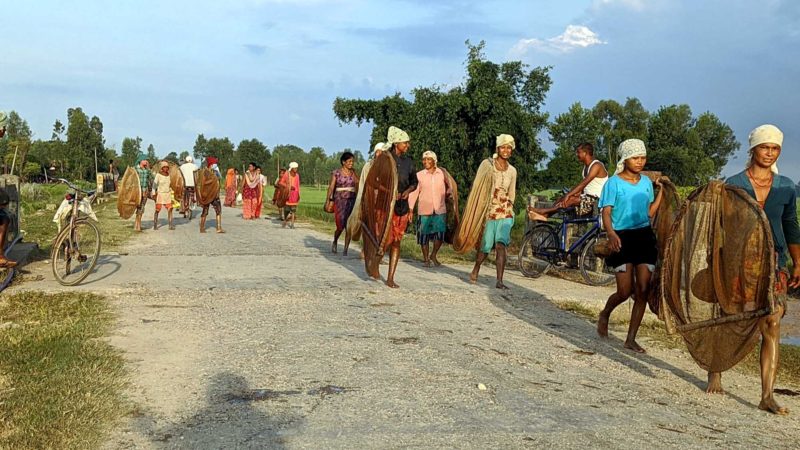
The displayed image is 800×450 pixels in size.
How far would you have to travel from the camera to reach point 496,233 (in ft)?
32.9

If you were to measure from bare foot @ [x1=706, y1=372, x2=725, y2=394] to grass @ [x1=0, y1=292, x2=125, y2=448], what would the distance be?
4.22 meters

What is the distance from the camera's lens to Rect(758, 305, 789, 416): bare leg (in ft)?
16.7

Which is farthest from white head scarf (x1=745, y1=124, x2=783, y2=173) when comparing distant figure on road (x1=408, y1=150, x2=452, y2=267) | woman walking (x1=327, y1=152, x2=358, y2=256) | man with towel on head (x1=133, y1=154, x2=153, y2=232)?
man with towel on head (x1=133, y1=154, x2=153, y2=232)

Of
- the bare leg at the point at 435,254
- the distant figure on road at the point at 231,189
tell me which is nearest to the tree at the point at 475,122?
the distant figure on road at the point at 231,189

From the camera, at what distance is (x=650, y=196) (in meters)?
6.62

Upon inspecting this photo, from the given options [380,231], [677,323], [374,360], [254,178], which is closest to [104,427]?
[374,360]

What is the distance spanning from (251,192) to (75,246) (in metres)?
13.9

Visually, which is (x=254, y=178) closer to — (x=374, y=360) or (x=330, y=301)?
(x=330, y=301)

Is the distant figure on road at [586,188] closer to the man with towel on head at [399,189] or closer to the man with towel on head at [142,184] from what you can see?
the man with towel on head at [399,189]

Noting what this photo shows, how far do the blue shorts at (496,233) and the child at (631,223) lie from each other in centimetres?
337

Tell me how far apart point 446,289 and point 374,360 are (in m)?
3.85

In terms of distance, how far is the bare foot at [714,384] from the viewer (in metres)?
5.44

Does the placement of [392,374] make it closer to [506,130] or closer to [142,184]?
[142,184]

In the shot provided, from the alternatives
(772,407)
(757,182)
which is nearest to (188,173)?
(757,182)
